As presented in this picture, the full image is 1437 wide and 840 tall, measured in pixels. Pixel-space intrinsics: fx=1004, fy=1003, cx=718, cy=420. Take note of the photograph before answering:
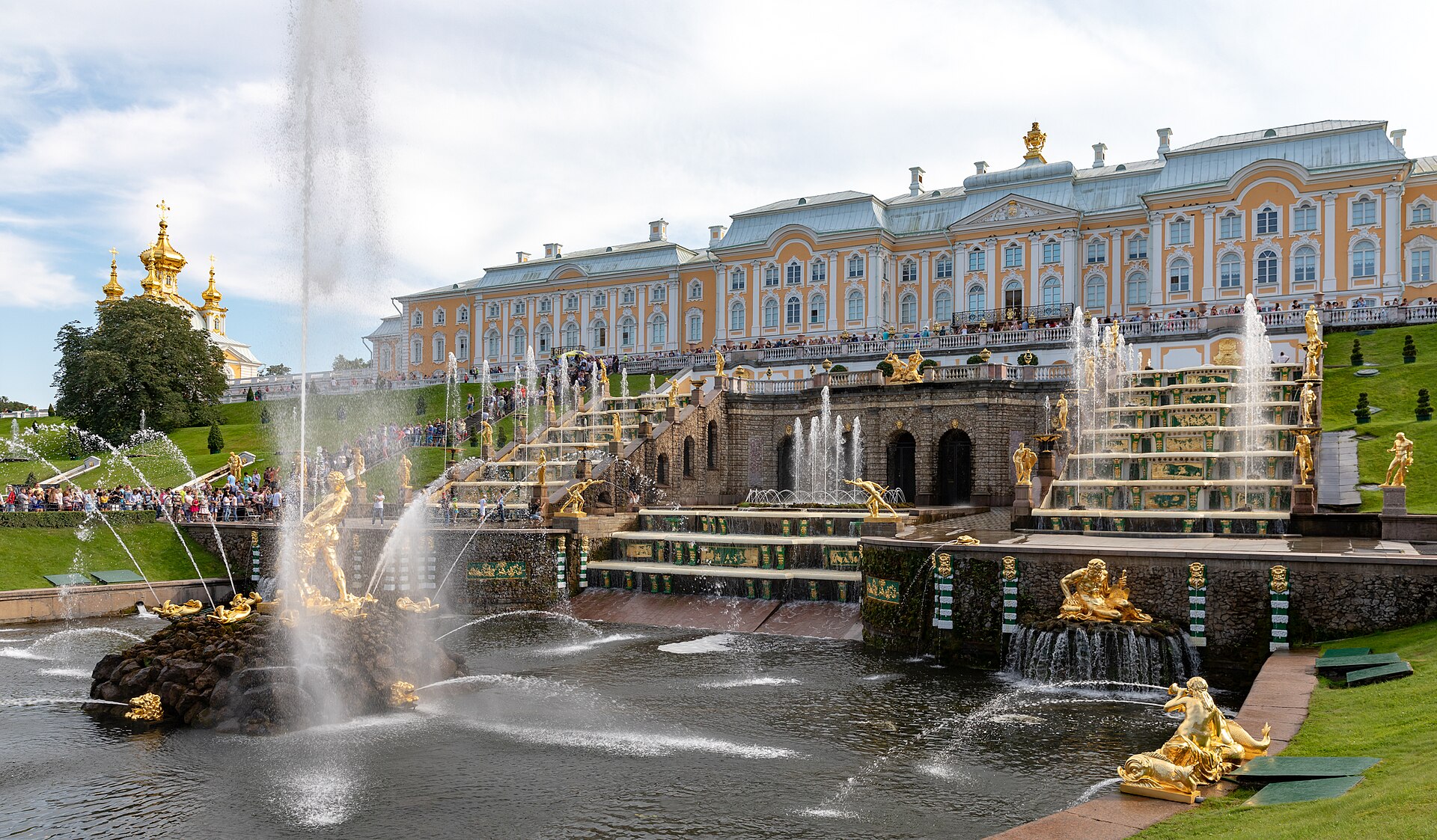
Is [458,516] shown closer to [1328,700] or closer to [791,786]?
[791,786]

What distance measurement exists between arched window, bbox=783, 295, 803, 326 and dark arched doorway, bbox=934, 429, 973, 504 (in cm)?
3145

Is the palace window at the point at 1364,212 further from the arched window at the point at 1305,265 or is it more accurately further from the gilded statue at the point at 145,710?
the gilded statue at the point at 145,710

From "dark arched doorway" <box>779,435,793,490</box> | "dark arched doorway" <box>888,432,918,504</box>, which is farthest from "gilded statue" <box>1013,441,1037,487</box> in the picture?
"dark arched doorway" <box>779,435,793,490</box>

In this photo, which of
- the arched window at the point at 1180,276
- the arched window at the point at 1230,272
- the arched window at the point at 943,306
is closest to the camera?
the arched window at the point at 1230,272

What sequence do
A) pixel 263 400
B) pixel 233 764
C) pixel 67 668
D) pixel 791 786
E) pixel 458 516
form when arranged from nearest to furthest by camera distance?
pixel 791 786
pixel 233 764
pixel 67 668
pixel 458 516
pixel 263 400

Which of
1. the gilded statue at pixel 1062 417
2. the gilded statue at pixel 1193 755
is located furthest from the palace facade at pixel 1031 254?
the gilded statue at pixel 1193 755

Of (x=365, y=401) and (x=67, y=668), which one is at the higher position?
(x=365, y=401)

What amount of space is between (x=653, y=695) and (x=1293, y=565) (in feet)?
33.5

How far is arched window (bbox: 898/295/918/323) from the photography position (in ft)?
214

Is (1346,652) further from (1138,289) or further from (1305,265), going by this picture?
(1138,289)

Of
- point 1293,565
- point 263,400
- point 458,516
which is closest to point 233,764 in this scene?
point 1293,565

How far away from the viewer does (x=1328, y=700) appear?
38.1 feet

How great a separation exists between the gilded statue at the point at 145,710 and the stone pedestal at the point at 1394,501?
2161cm

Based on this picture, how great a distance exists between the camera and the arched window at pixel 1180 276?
55.8m
